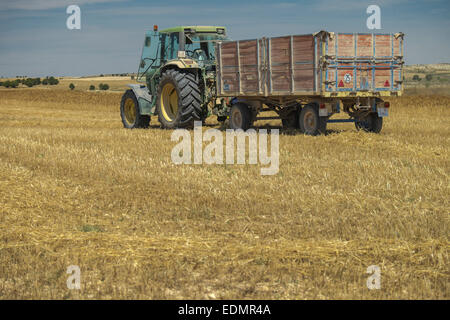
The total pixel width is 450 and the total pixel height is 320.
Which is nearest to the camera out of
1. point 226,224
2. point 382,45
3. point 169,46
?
point 226,224

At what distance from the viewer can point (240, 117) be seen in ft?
49.3

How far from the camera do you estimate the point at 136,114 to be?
1689cm

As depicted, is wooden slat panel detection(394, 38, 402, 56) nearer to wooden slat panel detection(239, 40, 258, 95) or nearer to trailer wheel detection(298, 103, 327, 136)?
trailer wheel detection(298, 103, 327, 136)

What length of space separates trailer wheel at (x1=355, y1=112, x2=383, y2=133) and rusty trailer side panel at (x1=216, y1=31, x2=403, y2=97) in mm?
900

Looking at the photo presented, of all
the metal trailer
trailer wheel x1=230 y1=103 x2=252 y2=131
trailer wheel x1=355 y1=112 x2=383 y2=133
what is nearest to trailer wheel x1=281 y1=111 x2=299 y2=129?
the metal trailer

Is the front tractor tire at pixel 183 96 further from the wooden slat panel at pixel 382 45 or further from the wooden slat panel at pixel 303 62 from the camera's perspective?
the wooden slat panel at pixel 382 45

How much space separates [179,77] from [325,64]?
12.9ft

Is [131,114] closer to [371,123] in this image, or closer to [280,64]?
[280,64]

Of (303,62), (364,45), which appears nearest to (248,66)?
(303,62)

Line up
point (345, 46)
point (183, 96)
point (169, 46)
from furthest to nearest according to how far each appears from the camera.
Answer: point (169, 46) < point (183, 96) < point (345, 46)

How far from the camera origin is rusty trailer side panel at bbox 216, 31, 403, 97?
12617mm

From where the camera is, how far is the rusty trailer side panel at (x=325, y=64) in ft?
41.4

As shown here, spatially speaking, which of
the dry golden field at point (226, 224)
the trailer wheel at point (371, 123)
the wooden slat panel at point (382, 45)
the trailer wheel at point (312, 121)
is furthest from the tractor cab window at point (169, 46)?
the wooden slat panel at point (382, 45)
